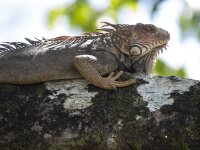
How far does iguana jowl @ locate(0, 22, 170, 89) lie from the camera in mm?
7210

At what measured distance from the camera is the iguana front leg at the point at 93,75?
6.55 metres

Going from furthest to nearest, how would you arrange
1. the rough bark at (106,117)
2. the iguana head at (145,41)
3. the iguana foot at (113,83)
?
1. the iguana head at (145,41)
2. the iguana foot at (113,83)
3. the rough bark at (106,117)

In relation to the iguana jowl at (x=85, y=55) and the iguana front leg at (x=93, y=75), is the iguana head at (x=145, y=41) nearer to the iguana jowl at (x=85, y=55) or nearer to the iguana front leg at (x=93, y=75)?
the iguana jowl at (x=85, y=55)

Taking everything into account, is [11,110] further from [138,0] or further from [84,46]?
[138,0]

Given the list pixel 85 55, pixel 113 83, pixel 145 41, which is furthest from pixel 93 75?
pixel 145 41

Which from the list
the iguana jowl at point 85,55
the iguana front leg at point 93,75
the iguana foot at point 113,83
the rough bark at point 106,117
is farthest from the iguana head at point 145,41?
the rough bark at point 106,117

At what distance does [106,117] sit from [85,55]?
5.30 feet

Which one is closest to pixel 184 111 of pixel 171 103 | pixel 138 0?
pixel 171 103

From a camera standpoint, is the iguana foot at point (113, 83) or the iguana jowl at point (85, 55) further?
the iguana jowl at point (85, 55)

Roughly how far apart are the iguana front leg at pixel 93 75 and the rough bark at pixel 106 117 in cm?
9

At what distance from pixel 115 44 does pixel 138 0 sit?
120 cm

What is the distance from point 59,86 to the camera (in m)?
6.68

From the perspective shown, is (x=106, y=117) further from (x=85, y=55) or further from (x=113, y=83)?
(x=85, y=55)

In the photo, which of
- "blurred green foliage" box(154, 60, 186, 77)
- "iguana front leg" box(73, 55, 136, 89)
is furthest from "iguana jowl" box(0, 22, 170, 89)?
"blurred green foliage" box(154, 60, 186, 77)
